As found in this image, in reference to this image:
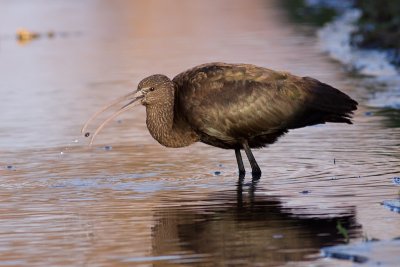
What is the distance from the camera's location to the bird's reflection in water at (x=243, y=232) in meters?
8.59

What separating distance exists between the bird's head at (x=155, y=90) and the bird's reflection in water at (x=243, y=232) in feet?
4.90

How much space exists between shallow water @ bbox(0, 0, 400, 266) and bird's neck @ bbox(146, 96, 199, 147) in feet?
1.16

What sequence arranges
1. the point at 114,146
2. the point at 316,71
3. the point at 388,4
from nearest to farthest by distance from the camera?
the point at 114,146 → the point at 316,71 → the point at 388,4

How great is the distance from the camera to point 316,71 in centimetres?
2198

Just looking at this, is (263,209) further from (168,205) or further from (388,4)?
(388,4)

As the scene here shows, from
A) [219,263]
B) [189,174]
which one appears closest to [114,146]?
[189,174]

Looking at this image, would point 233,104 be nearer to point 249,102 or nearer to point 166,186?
point 249,102

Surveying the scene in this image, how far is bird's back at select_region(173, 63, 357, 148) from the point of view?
39.8ft

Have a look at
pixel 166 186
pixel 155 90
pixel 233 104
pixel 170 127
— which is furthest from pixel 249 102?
pixel 166 186

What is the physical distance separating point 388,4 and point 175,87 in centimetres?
1546

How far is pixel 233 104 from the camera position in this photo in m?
12.2

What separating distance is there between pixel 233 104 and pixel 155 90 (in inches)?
28.9

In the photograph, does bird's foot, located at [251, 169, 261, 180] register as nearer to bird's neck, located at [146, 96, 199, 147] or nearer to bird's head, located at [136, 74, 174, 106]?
bird's neck, located at [146, 96, 199, 147]

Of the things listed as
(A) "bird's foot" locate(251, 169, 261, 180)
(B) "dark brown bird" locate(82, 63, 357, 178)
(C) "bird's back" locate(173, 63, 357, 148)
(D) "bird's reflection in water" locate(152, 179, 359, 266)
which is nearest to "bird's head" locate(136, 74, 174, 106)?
(B) "dark brown bird" locate(82, 63, 357, 178)
